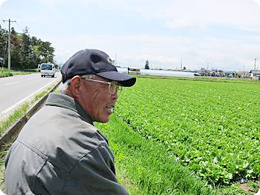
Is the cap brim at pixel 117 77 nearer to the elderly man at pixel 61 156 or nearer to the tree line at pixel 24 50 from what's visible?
the elderly man at pixel 61 156

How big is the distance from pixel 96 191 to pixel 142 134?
6608 millimetres

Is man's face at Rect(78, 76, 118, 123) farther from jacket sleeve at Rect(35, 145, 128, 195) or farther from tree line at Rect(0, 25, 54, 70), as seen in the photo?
tree line at Rect(0, 25, 54, 70)

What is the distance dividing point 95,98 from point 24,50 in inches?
2587

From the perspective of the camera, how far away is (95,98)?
1902 millimetres

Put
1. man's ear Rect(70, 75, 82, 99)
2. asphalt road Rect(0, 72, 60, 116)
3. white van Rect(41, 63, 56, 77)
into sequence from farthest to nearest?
white van Rect(41, 63, 56, 77) < asphalt road Rect(0, 72, 60, 116) < man's ear Rect(70, 75, 82, 99)

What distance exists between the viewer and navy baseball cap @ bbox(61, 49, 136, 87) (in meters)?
1.80

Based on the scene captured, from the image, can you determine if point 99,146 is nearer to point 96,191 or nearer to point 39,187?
point 96,191

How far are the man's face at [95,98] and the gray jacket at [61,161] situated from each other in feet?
0.96

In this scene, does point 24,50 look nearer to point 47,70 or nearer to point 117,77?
point 47,70

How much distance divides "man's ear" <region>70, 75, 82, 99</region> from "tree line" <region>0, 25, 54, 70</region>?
186 feet

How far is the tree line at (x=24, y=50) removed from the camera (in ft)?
184

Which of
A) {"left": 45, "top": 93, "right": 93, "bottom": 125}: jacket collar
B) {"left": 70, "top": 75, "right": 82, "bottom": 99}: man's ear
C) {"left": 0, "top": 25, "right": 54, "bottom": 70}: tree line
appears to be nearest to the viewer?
{"left": 45, "top": 93, "right": 93, "bottom": 125}: jacket collar

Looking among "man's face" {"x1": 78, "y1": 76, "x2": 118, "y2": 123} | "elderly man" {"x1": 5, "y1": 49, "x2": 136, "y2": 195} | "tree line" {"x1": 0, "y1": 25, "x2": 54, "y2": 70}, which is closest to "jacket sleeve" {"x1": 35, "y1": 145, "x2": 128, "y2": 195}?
"elderly man" {"x1": 5, "y1": 49, "x2": 136, "y2": 195}

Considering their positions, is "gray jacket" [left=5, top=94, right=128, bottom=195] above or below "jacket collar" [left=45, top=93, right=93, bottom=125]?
below
